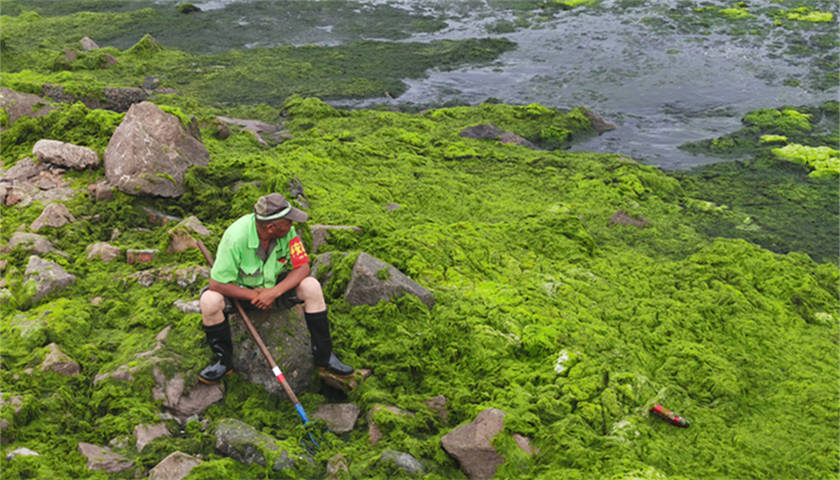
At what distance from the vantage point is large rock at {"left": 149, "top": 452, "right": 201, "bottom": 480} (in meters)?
3.90

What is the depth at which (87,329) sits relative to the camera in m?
5.37

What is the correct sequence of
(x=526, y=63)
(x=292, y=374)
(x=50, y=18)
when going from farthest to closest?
(x=50, y=18), (x=526, y=63), (x=292, y=374)

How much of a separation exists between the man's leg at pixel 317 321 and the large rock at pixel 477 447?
1.12 meters

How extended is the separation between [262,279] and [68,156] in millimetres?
4735

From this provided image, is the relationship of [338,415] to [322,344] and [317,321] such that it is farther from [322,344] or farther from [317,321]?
[317,321]

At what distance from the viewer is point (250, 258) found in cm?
477

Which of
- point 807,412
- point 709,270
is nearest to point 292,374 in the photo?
point 807,412

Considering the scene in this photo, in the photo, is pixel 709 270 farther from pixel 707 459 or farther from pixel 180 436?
pixel 180 436

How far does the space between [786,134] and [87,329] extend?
13.4 metres

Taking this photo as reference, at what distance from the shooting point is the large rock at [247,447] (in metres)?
4.20

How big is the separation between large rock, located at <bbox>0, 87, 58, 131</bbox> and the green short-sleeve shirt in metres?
6.69

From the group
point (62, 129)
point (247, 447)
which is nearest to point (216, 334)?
point (247, 447)

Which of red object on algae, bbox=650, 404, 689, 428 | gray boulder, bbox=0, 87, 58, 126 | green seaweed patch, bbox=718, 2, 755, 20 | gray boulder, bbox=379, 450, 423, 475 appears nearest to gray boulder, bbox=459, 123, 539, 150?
gray boulder, bbox=0, 87, 58, 126

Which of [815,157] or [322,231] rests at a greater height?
[322,231]
